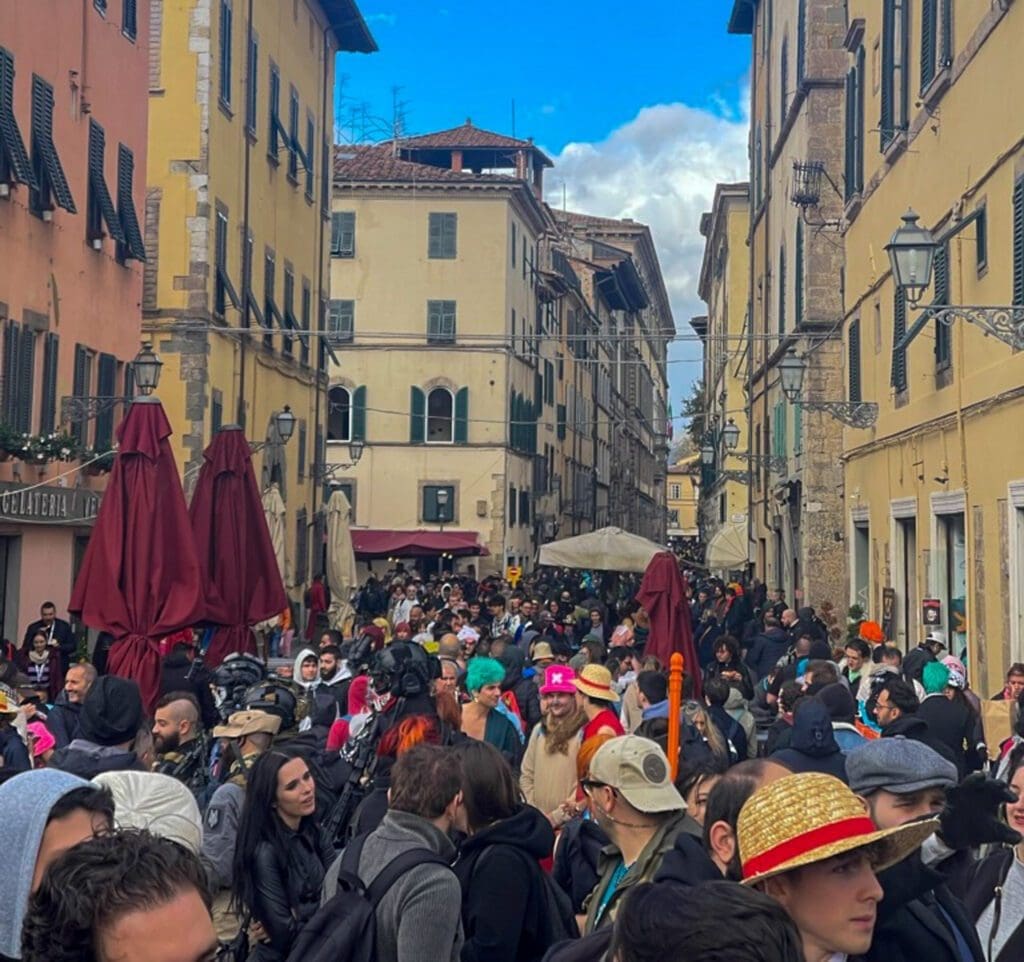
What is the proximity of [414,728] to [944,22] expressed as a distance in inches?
574

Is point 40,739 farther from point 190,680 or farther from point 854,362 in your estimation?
point 854,362

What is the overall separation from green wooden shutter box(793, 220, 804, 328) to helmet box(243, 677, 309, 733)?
2586cm

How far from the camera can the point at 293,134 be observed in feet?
118

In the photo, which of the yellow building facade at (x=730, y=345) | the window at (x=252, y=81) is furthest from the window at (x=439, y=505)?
the window at (x=252, y=81)

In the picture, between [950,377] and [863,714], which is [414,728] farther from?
[950,377]

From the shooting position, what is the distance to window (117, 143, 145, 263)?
23.9 m

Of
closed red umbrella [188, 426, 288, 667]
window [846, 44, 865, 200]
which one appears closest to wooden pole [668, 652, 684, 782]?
closed red umbrella [188, 426, 288, 667]

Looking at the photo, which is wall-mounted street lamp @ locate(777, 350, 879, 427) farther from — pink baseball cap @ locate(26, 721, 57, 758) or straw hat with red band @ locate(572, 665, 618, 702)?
pink baseball cap @ locate(26, 721, 57, 758)

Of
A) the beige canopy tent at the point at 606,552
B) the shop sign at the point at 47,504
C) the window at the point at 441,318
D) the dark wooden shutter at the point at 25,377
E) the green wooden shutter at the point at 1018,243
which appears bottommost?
the beige canopy tent at the point at 606,552

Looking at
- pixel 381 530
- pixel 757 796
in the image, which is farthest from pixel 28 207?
pixel 381 530

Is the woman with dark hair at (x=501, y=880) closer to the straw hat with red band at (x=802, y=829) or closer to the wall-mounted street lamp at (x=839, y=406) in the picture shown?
the straw hat with red band at (x=802, y=829)

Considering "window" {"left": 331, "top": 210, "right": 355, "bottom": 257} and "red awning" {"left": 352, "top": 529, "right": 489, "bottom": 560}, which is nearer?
"red awning" {"left": 352, "top": 529, "right": 489, "bottom": 560}

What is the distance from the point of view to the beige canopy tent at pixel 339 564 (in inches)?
1177

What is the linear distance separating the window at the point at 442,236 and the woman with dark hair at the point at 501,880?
48200mm
